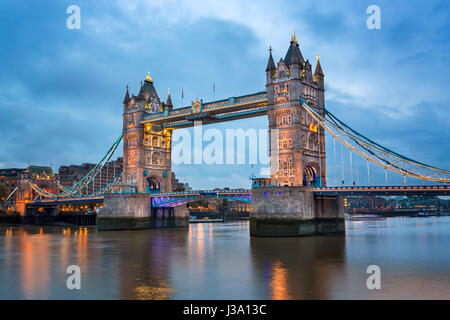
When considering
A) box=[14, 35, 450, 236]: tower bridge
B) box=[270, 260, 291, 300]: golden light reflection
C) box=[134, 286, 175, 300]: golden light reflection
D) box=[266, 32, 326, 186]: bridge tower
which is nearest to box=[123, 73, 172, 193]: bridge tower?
box=[14, 35, 450, 236]: tower bridge

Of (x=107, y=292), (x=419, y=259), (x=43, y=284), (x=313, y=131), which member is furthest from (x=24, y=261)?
(x=313, y=131)

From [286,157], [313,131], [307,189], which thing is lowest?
[307,189]

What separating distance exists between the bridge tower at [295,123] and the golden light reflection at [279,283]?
2111cm

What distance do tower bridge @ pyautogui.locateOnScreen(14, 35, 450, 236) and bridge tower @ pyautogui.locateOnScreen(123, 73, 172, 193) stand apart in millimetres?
138

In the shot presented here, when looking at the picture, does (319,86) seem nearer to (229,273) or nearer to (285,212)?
(285,212)

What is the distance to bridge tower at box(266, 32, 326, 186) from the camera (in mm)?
41438

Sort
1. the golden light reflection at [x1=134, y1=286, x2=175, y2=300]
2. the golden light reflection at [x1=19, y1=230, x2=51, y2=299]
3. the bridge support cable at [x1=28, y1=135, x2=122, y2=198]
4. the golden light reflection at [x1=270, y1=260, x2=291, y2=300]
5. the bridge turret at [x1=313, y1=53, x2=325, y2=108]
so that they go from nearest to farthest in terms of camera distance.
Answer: the golden light reflection at [x1=134, y1=286, x2=175, y2=300] < the golden light reflection at [x1=270, y1=260, x2=291, y2=300] < the golden light reflection at [x1=19, y1=230, x2=51, y2=299] < the bridge turret at [x1=313, y1=53, x2=325, y2=108] < the bridge support cable at [x1=28, y1=135, x2=122, y2=198]

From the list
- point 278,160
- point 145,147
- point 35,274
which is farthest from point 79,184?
point 35,274

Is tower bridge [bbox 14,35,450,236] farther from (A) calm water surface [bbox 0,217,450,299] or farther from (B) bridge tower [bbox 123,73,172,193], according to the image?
(A) calm water surface [bbox 0,217,450,299]

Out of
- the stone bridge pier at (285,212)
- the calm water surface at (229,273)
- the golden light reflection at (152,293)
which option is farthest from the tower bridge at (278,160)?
the golden light reflection at (152,293)

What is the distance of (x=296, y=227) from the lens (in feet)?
122

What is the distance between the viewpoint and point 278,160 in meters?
42.1
